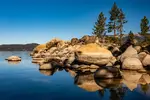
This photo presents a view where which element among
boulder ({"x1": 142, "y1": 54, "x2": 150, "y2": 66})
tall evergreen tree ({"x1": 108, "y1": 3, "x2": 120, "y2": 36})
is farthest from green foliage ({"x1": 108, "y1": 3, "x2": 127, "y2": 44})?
boulder ({"x1": 142, "y1": 54, "x2": 150, "y2": 66})

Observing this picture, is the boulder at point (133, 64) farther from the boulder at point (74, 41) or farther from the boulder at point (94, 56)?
the boulder at point (74, 41)

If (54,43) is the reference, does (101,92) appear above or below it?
below

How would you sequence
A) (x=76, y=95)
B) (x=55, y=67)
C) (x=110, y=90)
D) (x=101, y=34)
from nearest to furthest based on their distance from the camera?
1. (x=76, y=95)
2. (x=110, y=90)
3. (x=55, y=67)
4. (x=101, y=34)

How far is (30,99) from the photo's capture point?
47.8 feet

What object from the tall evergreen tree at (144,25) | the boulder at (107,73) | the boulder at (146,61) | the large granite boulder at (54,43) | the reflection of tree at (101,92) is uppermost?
the tall evergreen tree at (144,25)

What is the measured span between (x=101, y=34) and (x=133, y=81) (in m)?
67.8

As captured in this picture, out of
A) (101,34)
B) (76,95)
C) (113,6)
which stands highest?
(113,6)

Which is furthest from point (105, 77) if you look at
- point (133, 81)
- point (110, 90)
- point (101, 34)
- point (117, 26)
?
point (101, 34)

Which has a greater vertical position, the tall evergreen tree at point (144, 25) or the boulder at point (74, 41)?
the tall evergreen tree at point (144, 25)

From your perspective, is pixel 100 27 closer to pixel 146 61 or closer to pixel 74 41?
pixel 74 41

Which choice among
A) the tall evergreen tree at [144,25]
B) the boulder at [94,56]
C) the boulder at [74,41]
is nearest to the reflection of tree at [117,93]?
the boulder at [94,56]

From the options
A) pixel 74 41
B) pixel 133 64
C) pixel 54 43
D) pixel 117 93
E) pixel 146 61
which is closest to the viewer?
pixel 117 93

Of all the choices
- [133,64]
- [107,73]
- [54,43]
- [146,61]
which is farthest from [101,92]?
[54,43]

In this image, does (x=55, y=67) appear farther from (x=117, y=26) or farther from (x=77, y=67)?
(x=117, y=26)
